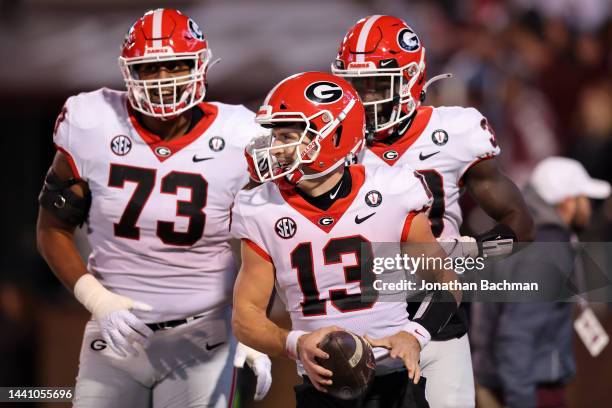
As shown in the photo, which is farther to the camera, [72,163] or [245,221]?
[72,163]

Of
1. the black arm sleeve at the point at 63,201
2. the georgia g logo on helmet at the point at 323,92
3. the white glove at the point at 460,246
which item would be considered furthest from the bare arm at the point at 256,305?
the black arm sleeve at the point at 63,201

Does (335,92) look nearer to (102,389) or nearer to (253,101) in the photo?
(102,389)

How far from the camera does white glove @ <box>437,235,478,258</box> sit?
3976 millimetres

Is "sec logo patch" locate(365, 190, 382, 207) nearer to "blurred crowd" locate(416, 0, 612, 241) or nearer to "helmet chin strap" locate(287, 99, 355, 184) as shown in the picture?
"helmet chin strap" locate(287, 99, 355, 184)

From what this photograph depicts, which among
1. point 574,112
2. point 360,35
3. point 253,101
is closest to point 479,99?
point 574,112

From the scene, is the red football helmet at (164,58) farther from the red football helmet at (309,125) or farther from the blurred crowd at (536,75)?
the blurred crowd at (536,75)

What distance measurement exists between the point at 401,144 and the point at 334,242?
2.44ft

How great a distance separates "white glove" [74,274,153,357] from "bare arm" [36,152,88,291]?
7 cm

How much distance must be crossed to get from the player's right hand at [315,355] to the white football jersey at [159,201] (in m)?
0.90

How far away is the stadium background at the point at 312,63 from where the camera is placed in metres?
8.67

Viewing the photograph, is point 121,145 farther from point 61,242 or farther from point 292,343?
point 292,343

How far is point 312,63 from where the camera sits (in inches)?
361

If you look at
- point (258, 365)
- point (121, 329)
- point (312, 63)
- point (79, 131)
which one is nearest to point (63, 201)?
point (79, 131)

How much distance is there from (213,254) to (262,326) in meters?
0.73
